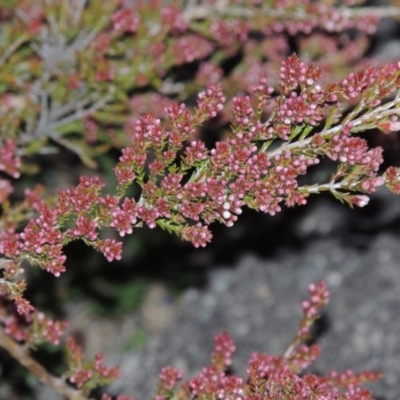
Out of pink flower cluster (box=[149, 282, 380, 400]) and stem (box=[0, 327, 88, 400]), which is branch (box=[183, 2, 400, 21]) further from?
stem (box=[0, 327, 88, 400])

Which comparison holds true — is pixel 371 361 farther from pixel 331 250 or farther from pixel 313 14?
pixel 313 14

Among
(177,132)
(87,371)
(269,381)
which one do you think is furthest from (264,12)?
(269,381)

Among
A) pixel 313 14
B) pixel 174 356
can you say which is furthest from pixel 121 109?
pixel 174 356

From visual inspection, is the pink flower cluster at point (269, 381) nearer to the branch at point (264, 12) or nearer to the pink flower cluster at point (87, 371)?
the pink flower cluster at point (87, 371)

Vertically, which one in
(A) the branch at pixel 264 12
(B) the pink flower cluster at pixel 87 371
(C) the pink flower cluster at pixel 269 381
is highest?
(A) the branch at pixel 264 12

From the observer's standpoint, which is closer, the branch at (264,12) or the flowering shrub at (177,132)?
the flowering shrub at (177,132)

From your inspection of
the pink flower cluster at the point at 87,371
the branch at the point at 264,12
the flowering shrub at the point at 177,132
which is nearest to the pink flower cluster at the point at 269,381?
the flowering shrub at the point at 177,132

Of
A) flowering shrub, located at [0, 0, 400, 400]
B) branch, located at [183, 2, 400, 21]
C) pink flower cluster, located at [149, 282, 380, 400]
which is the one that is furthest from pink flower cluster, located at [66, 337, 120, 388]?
branch, located at [183, 2, 400, 21]

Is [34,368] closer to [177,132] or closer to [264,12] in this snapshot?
[177,132]
